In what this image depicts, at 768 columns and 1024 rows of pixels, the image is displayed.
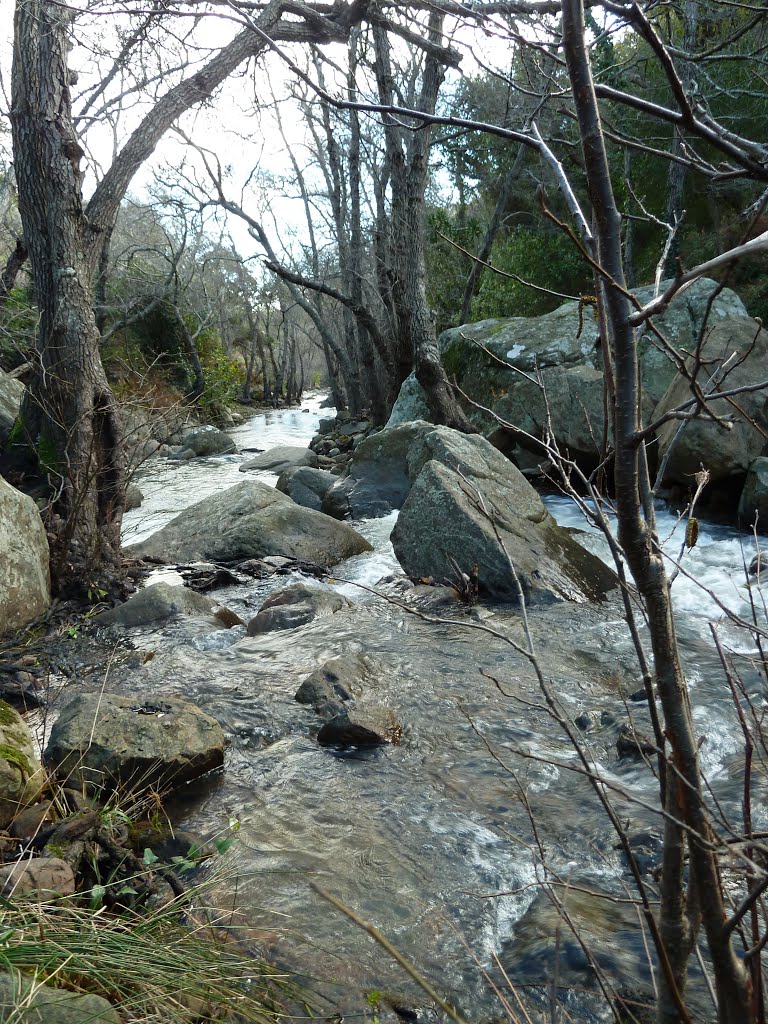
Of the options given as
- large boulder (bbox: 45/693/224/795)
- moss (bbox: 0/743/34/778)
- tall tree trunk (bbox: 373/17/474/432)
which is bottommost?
large boulder (bbox: 45/693/224/795)

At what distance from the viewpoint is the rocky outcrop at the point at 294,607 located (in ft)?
17.8

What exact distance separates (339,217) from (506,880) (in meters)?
19.8

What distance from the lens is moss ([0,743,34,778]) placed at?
2.81 metres

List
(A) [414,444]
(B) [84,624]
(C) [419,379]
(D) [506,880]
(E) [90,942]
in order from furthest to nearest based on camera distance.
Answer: (C) [419,379] < (A) [414,444] < (B) [84,624] < (D) [506,880] < (E) [90,942]

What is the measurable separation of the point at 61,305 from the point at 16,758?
4.18m

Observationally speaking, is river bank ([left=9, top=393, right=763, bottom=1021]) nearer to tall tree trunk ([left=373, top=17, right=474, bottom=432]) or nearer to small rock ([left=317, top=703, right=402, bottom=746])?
small rock ([left=317, top=703, right=402, bottom=746])

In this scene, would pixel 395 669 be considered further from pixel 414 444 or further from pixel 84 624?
pixel 414 444

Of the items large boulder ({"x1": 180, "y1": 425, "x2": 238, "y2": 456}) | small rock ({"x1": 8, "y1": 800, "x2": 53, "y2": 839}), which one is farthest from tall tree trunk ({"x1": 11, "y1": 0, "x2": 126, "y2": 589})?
large boulder ({"x1": 180, "y1": 425, "x2": 238, "y2": 456})

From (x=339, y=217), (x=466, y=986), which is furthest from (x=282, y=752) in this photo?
(x=339, y=217)

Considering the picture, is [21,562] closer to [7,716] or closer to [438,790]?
[7,716]

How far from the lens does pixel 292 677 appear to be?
4.50 meters

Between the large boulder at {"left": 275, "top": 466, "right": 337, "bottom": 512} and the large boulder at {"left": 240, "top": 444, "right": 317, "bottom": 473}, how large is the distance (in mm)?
3021

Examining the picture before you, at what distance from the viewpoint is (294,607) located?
18.3 feet

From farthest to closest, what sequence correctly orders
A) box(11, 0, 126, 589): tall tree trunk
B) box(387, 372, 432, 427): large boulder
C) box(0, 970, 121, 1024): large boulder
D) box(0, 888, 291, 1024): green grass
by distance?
box(387, 372, 432, 427): large boulder
box(11, 0, 126, 589): tall tree trunk
box(0, 888, 291, 1024): green grass
box(0, 970, 121, 1024): large boulder
